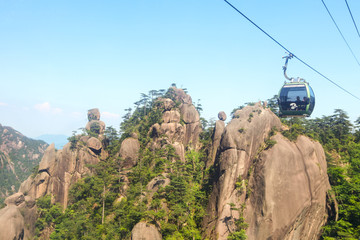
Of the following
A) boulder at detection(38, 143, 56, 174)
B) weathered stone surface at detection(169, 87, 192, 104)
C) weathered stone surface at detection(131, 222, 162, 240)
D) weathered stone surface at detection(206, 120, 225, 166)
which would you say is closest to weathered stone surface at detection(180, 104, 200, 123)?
weathered stone surface at detection(169, 87, 192, 104)

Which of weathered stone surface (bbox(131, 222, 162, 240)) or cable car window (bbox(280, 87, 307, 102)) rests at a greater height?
cable car window (bbox(280, 87, 307, 102))

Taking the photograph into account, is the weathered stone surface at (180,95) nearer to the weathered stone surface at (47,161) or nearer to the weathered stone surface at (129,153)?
the weathered stone surface at (129,153)

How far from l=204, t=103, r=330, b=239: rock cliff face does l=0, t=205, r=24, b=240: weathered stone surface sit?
25.7 m

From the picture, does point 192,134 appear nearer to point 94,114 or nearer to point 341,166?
point 94,114

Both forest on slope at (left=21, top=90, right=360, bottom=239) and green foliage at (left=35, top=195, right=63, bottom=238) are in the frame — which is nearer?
forest on slope at (left=21, top=90, right=360, bottom=239)

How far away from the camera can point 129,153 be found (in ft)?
131

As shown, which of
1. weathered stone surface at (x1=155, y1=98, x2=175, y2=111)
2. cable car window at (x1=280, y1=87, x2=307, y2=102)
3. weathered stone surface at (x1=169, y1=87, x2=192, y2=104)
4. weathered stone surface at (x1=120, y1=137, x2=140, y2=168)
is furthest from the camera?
weathered stone surface at (x1=169, y1=87, x2=192, y2=104)

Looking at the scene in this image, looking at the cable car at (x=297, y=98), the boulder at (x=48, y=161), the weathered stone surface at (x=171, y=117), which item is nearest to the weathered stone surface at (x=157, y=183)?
the weathered stone surface at (x=171, y=117)

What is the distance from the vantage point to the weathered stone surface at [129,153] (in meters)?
A: 39.5

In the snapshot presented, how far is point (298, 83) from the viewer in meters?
15.8

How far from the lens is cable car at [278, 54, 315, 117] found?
15541 mm

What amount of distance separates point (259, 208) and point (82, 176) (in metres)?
31.0

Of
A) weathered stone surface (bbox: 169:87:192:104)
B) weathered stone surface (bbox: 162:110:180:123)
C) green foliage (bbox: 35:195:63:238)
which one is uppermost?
weathered stone surface (bbox: 169:87:192:104)

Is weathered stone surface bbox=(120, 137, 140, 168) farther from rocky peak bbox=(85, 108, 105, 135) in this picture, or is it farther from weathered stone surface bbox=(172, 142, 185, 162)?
rocky peak bbox=(85, 108, 105, 135)
